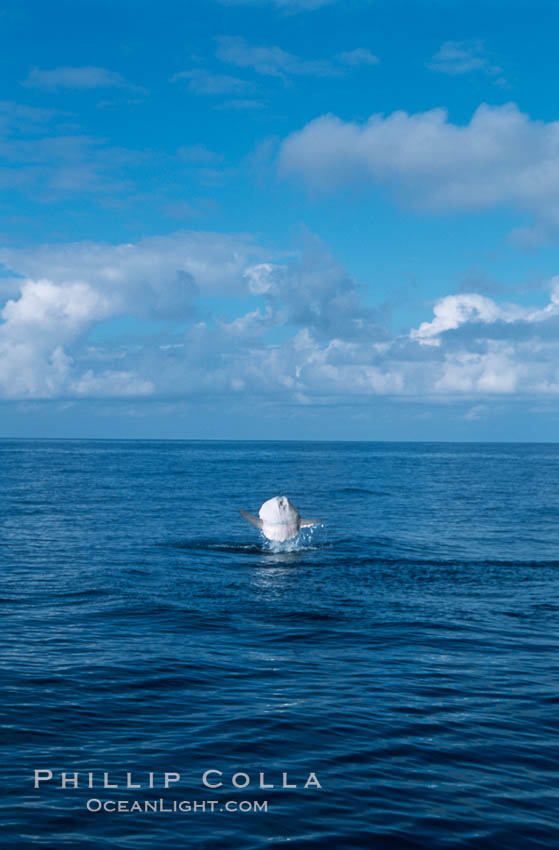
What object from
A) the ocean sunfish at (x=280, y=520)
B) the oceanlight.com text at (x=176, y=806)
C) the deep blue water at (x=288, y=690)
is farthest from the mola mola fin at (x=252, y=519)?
the oceanlight.com text at (x=176, y=806)

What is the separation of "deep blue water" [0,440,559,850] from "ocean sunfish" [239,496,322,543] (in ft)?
3.59

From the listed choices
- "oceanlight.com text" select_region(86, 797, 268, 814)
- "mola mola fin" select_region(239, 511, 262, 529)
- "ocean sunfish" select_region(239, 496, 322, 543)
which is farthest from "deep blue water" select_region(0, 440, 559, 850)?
"mola mola fin" select_region(239, 511, 262, 529)

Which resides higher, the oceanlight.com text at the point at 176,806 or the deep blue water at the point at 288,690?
the oceanlight.com text at the point at 176,806

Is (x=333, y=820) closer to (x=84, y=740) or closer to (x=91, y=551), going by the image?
(x=84, y=740)

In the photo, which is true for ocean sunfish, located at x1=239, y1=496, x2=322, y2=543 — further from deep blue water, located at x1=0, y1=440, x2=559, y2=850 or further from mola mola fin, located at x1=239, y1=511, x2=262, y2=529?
deep blue water, located at x1=0, y1=440, x2=559, y2=850

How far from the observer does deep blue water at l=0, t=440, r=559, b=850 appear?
9.02 meters

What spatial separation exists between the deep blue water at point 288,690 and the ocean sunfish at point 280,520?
1.10m

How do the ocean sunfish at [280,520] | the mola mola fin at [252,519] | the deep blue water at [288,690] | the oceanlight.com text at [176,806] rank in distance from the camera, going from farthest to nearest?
the ocean sunfish at [280,520] → the mola mola fin at [252,519] → the oceanlight.com text at [176,806] → the deep blue water at [288,690]

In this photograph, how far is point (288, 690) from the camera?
13516mm

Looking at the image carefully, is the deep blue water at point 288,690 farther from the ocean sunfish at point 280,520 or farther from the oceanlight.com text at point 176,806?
the ocean sunfish at point 280,520

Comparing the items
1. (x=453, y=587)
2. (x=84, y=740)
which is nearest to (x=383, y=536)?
(x=453, y=587)

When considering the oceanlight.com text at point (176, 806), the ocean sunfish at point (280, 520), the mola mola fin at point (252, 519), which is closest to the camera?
the oceanlight.com text at point (176, 806)

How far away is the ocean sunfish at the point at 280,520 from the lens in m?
28.7

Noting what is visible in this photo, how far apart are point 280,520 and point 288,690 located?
15438 mm
